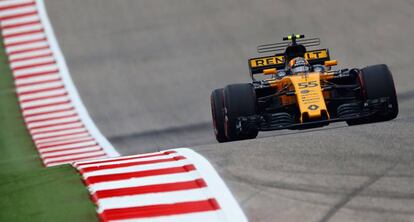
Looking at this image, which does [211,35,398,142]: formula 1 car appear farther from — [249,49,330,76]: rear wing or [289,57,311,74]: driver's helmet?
[249,49,330,76]: rear wing

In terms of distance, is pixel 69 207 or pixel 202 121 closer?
pixel 69 207

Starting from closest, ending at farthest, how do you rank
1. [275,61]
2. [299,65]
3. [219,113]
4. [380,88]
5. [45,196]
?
[45,196] → [380,88] → [219,113] → [299,65] → [275,61]

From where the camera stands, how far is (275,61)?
492 inches

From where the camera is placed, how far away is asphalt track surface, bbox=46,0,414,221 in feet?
22.2

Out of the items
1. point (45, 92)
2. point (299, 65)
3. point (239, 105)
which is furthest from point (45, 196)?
point (45, 92)

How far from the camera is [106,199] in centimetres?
724

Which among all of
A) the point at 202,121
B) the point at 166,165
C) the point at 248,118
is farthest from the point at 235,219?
the point at 202,121

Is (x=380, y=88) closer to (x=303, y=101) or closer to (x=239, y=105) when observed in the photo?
(x=303, y=101)

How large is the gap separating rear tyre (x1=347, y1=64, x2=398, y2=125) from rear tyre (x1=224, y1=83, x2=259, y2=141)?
1381mm

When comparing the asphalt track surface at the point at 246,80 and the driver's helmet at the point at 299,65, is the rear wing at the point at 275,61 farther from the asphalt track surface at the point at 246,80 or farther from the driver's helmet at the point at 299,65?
the asphalt track surface at the point at 246,80

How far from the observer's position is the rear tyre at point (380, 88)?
35.3ft

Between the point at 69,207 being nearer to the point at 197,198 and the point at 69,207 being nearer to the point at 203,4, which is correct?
the point at 197,198

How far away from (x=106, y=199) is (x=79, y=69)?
9.94 meters

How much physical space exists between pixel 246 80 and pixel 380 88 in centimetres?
520
